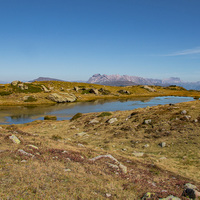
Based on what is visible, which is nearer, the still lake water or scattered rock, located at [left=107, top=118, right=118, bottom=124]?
scattered rock, located at [left=107, top=118, right=118, bottom=124]

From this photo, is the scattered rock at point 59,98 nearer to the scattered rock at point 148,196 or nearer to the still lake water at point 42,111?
the still lake water at point 42,111

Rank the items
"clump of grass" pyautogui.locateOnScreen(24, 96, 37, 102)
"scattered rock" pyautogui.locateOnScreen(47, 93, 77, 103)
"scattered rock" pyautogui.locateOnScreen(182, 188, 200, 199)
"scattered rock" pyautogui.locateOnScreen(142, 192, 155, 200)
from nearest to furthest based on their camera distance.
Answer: "scattered rock" pyautogui.locateOnScreen(142, 192, 155, 200) → "scattered rock" pyautogui.locateOnScreen(182, 188, 200, 199) → "clump of grass" pyautogui.locateOnScreen(24, 96, 37, 102) → "scattered rock" pyautogui.locateOnScreen(47, 93, 77, 103)

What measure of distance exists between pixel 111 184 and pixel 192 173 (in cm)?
850

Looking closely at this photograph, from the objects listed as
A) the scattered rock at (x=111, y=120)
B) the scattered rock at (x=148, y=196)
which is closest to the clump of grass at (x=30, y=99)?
the scattered rock at (x=111, y=120)

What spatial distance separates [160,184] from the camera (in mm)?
10078

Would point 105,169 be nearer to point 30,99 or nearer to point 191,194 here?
point 191,194

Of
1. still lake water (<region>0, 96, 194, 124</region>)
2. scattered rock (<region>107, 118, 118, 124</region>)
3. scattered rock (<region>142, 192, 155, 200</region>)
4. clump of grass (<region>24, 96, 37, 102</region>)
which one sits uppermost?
scattered rock (<region>142, 192, 155, 200</region>)

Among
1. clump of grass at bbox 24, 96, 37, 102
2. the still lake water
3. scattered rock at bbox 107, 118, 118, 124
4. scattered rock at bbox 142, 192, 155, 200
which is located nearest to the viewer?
scattered rock at bbox 142, 192, 155, 200

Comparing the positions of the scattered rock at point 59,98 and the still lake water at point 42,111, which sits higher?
the scattered rock at point 59,98

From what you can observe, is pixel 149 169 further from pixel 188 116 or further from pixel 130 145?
pixel 188 116

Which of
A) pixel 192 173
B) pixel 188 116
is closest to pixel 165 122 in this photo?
pixel 188 116

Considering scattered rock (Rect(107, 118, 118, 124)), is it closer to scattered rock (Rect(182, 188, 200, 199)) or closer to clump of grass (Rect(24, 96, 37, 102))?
scattered rock (Rect(182, 188, 200, 199))

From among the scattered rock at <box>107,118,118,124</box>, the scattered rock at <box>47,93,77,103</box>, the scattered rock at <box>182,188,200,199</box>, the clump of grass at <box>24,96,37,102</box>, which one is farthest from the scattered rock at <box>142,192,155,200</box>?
the clump of grass at <box>24,96,37,102</box>

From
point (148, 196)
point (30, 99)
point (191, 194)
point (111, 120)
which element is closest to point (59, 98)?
point (30, 99)
